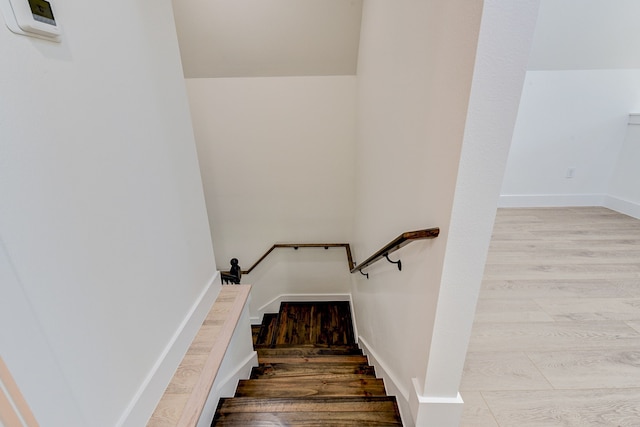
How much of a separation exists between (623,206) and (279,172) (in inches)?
152

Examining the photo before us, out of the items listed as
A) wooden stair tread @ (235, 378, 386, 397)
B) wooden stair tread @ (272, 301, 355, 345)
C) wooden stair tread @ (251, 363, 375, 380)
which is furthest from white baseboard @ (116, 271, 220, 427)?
wooden stair tread @ (272, 301, 355, 345)

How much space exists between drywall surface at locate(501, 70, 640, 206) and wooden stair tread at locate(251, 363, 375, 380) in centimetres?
268

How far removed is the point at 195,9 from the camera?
2.27 m

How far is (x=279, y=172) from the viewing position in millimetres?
3252

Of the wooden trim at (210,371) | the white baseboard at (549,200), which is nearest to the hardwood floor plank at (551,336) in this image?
the wooden trim at (210,371)

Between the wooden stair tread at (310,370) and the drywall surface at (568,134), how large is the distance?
2.68 metres

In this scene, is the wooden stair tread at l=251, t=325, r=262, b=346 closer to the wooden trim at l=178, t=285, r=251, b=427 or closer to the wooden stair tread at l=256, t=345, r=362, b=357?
the wooden stair tread at l=256, t=345, r=362, b=357

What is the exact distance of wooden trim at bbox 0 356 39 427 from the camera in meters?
0.59

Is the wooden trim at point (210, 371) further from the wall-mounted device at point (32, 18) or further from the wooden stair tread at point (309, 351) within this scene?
the wall-mounted device at point (32, 18)

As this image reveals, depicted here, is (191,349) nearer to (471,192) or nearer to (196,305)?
(196,305)

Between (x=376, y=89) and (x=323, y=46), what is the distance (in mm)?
1075

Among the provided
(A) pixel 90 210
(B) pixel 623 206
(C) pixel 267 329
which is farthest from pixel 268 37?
(B) pixel 623 206

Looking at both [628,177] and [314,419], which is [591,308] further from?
[628,177]

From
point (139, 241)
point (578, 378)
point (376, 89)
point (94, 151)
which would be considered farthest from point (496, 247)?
point (94, 151)
